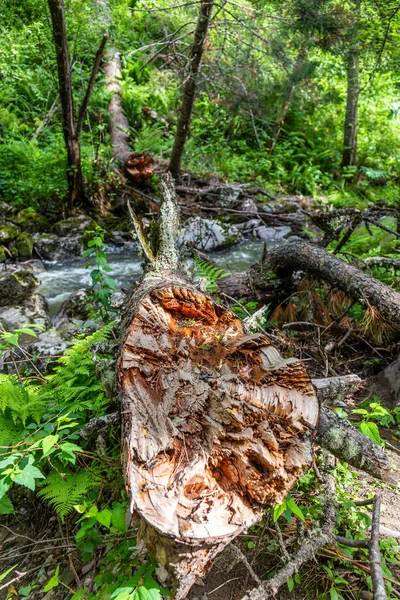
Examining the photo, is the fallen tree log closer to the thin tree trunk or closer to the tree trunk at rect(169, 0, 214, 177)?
the tree trunk at rect(169, 0, 214, 177)

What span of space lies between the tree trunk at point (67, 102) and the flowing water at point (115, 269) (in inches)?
66.8

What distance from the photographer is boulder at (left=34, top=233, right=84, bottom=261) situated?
837 cm

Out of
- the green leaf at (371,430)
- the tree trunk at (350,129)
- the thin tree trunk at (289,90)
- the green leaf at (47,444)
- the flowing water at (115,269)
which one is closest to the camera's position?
the green leaf at (47,444)

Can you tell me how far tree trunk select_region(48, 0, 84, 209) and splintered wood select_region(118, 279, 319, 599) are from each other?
20.5ft

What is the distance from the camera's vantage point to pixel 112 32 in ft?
31.9

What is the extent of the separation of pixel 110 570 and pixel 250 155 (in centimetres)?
1307

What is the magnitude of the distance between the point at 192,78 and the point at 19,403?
22.1ft

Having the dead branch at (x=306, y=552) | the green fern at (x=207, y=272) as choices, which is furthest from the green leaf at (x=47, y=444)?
the green fern at (x=207, y=272)

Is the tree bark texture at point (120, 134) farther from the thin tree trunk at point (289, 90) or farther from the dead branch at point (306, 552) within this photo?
the dead branch at point (306, 552)

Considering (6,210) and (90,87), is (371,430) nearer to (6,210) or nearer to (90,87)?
(90,87)

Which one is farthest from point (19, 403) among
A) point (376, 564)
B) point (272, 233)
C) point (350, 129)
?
point (350, 129)

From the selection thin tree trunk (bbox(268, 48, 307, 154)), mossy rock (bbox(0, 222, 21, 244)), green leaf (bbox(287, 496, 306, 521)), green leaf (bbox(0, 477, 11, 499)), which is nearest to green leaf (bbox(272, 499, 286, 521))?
green leaf (bbox(287, 496, 306, 521))

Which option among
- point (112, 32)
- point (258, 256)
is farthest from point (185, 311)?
point (112, 32)

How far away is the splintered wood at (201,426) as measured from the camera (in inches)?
58.7
